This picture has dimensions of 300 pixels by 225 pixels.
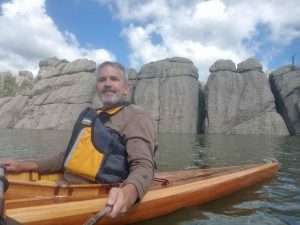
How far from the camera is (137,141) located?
441cm

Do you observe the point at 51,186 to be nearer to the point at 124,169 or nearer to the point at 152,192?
the point at 124,169

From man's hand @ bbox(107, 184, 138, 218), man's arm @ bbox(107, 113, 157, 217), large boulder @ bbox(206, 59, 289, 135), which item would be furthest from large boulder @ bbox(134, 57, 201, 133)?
man's hand @ bbox(107, 184, 138, 218)

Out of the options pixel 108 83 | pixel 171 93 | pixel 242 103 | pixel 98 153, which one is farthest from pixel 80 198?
pixel 171 93

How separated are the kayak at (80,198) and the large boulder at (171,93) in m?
44.9

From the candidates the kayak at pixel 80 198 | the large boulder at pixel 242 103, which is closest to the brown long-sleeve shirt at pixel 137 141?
the kayak at pixel 80 198

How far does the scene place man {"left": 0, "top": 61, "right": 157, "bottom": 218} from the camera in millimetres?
3969

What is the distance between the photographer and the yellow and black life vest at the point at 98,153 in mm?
4566

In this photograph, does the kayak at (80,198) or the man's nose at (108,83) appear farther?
the man's nose at (108,83)

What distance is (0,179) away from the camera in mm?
2584

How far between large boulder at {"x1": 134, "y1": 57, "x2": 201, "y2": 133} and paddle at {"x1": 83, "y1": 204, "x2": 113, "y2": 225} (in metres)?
48.3

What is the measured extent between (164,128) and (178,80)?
29.7ft

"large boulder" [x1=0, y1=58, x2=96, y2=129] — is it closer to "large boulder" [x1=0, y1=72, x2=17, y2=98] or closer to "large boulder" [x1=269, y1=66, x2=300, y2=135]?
"large boulder" [x1=269, y1=66, x2=300, y2=135]

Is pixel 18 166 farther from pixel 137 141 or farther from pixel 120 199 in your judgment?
pixel 120 199

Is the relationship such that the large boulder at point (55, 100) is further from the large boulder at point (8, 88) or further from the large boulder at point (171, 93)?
the large boulder at point (8, 88)
